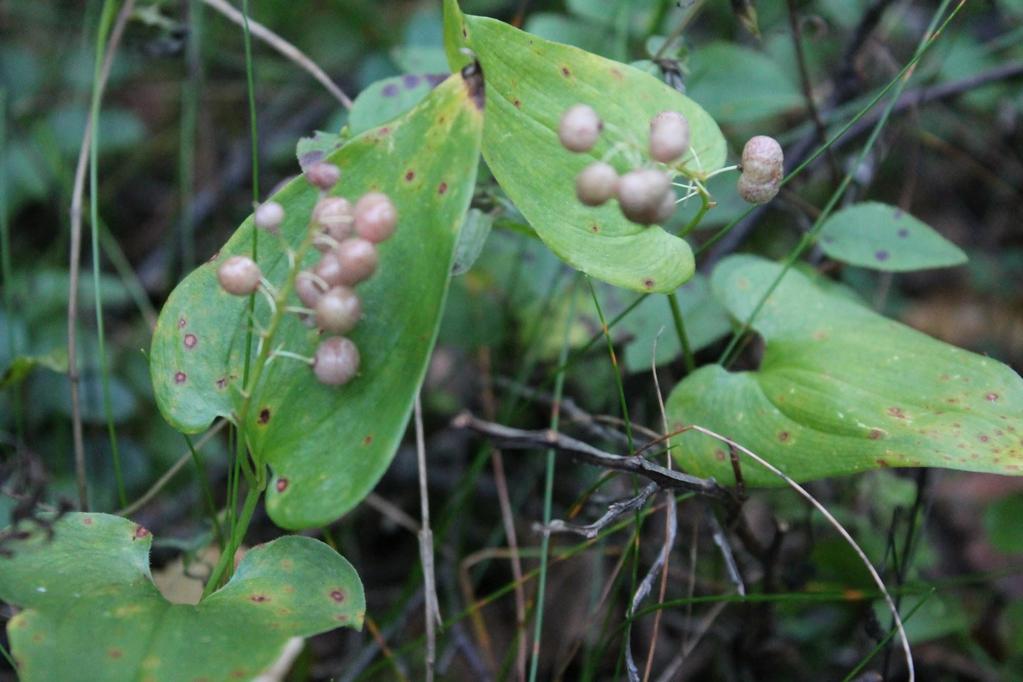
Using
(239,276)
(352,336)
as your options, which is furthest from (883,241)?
(239,276)

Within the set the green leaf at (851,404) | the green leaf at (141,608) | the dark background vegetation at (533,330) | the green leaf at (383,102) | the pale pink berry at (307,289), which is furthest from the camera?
the dark background vegetation at (533,330)

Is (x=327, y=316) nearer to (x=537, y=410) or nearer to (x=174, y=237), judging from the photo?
(x=537, y=410)

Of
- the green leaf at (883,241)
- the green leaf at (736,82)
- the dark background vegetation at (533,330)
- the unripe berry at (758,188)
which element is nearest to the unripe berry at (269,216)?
the dark background vegetation at (533,330)

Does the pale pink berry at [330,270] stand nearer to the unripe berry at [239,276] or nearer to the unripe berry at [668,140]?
A: the unripe berry at [239,276]

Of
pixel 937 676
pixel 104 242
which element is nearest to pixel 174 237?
pixel 104 242

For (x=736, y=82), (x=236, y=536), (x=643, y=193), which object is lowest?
(x=236, y=536)

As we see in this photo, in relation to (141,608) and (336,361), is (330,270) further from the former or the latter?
(141,608)

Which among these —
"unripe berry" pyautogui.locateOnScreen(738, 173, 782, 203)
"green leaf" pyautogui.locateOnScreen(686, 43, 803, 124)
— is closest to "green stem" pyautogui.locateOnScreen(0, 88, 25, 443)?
"unripe berry" pyautogui.locateOnScreen(738, 173, 782, 203)
